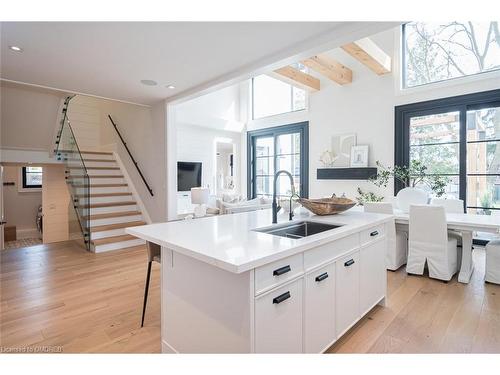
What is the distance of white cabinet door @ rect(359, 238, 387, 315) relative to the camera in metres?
2.11

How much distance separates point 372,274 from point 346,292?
0.48 m

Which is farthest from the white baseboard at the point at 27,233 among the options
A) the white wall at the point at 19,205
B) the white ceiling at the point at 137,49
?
the white ceiling at the point at 137,49

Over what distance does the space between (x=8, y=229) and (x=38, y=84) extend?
6.31m

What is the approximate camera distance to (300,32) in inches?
105

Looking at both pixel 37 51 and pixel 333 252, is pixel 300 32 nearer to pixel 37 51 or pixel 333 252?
pixel 333 252

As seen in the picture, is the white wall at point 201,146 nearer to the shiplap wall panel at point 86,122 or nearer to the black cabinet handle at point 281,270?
the shiplap wall panel at point 86,122

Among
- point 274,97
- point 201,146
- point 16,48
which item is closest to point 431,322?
point 16,48

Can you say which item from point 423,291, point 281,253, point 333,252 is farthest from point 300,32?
point 423,291

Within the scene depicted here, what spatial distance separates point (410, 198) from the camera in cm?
380

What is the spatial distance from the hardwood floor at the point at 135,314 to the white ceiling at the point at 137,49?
2604mm

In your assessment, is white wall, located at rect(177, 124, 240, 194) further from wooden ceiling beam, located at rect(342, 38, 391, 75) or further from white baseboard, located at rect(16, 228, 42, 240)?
white baseboard, located at rect(16, 228, 42, 240)

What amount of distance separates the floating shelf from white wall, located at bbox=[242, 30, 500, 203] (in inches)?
8.0
